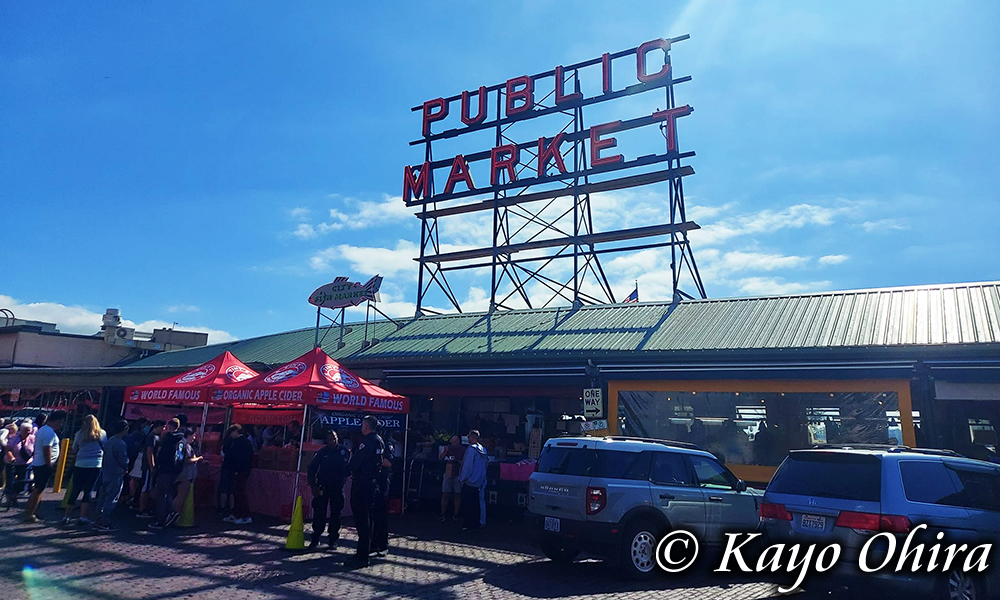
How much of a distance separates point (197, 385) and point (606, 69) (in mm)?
16369

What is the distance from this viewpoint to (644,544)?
8.80 meters

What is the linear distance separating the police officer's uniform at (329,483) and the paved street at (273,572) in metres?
0.46

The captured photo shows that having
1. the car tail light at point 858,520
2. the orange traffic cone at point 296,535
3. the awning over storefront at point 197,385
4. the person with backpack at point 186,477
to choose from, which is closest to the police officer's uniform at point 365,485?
the orange traffic cone at point 296,535

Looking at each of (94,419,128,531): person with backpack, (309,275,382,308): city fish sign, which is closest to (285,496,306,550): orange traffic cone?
(94,419,128,531): person with backpack

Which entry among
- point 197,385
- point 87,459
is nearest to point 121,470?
point 87,459

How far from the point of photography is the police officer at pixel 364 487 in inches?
369

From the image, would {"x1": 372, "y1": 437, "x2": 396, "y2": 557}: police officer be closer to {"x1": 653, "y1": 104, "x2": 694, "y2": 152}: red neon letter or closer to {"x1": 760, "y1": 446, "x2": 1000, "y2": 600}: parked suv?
{"x1": 760, "y1": 446, "x2": 1000, "y2": 600}: parked suv

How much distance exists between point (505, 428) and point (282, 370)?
21.1 ft

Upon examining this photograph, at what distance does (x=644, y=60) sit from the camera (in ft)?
73.4

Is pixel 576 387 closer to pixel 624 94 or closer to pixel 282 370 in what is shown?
pixel 282 370

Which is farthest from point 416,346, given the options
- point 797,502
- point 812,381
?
point 797,502

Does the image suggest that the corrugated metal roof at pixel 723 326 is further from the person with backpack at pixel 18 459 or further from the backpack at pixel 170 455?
the person with backpack at pixel 18 459

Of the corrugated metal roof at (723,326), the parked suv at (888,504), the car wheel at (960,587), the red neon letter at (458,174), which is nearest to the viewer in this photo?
the car wheel at (960,587)

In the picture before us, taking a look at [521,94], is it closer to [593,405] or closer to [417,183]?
[417,183]
